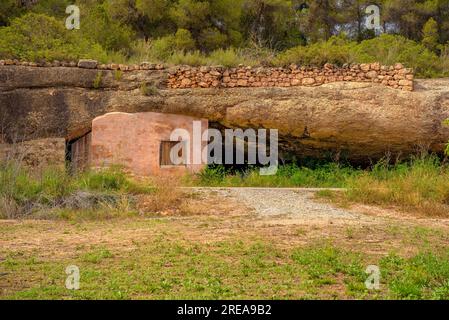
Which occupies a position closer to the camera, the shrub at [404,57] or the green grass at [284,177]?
the green grass at [284,177]

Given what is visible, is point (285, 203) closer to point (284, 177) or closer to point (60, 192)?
point (284, 177)

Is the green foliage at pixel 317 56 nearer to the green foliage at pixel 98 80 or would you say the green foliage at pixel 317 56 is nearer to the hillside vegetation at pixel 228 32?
the hillside vegetation at pixel 228 32

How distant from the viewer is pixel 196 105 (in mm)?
13547

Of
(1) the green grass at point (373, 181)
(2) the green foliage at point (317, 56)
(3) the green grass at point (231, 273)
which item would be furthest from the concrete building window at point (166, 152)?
(3) the green grass at point (231, 273)

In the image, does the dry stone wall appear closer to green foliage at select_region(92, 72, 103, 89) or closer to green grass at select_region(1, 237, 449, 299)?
green foliage at select_region(92, 72, 103, 89)

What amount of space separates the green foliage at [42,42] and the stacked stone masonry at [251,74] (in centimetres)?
40

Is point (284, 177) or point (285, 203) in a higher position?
point (284, 177)

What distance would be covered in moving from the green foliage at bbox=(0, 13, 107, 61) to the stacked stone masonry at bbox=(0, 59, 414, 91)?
40cm

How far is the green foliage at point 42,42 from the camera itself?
14031mm

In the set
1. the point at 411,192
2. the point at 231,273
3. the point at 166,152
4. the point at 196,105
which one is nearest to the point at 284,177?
the point at 196,105

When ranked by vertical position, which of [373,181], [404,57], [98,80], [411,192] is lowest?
[411,192]

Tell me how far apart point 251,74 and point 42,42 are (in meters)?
5.70

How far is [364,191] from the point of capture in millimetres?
10836

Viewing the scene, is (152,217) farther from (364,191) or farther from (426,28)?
(426,28)
